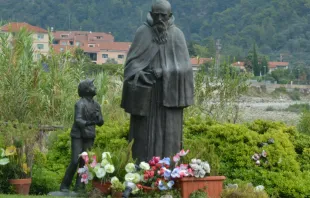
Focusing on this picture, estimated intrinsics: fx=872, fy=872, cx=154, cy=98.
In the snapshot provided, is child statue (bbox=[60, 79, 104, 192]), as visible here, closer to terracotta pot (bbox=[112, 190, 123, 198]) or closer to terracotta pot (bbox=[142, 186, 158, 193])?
terracotta pot (bbox=[112, 190, 123, 198])

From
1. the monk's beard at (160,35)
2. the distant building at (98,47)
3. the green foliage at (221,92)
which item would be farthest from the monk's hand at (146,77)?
the distant building at (98,47)

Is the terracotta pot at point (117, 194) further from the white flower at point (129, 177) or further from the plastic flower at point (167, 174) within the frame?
the plastic flower at point (167, 174)

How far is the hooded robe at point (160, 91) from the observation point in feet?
35.3

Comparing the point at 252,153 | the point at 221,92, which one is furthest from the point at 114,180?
the point at 221,92

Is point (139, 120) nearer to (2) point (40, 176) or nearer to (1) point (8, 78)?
(2) point (40, 176)

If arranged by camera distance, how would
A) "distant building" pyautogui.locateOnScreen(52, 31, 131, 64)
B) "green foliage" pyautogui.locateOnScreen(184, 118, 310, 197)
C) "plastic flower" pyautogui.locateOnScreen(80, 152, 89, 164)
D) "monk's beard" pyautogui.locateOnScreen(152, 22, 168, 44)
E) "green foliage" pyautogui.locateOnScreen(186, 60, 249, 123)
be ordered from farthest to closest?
1. "distant building" pyautogui.locateOnScreen(52, 31, 131, 64)
2. "green foliage" pyautogui.locateOnScreen(186, 60, 249, 123)
3. "green foliage" pyautogui.locateOnScreen(184, 118, 310, 197)
4. "monk's beard" pyautogui.locateOnScreen(152, 22, 168, 44)
5. "plastic flower" pyautogui.locateOnScreen(80, 152, 89, 164)

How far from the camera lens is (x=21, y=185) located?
11148mm

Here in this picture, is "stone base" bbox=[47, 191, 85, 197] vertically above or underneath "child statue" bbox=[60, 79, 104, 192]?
underneath

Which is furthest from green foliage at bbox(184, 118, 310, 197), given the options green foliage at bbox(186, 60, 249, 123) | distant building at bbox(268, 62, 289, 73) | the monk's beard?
distant building at bbox(268, 62, 289, 73)

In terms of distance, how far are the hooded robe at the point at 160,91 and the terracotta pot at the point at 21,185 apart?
1466 mm

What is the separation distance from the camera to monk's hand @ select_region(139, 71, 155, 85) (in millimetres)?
10711

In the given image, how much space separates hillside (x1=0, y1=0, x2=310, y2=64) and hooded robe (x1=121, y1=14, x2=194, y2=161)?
12072 centimetres

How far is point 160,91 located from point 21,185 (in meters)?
2.17

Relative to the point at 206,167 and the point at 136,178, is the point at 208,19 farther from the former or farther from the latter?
the point at 136,178
